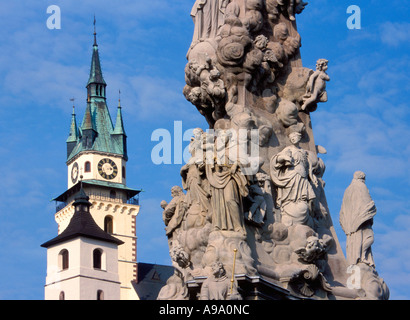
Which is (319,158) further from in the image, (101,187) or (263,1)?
(101,187)

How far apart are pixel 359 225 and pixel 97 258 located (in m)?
99.1

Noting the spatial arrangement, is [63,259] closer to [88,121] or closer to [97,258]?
[97,258]

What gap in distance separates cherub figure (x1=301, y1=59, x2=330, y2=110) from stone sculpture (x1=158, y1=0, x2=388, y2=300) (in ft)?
0.06

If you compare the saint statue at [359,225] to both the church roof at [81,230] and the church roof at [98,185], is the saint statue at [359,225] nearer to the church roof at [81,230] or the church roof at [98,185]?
the church roof at [81,230]

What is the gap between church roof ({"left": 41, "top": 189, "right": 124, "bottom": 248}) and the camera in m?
117

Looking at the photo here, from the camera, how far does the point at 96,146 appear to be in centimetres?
14825

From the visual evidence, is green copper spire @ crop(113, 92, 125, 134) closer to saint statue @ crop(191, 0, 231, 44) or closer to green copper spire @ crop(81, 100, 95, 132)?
green copper spire @ crop(81, 100, 95, 132)

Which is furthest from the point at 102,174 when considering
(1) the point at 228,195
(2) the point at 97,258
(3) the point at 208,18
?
(1) the point at 228,195

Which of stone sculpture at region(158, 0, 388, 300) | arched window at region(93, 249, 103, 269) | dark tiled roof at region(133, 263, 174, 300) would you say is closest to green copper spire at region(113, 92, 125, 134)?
dark tiled roof at region(133, 263, 174, 300)

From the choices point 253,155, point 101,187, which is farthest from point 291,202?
point 101,187

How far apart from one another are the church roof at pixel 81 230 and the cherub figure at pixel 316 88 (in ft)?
310

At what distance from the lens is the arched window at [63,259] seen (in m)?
119

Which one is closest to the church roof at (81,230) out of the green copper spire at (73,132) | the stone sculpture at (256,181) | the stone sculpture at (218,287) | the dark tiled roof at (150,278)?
the dark tiled roof at (150,278)

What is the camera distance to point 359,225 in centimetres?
2203
